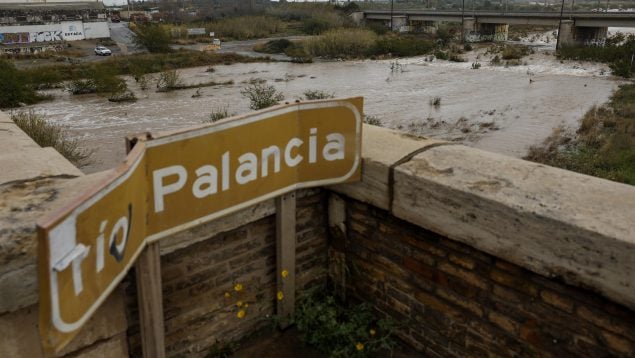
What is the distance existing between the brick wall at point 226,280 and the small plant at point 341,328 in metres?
0.21

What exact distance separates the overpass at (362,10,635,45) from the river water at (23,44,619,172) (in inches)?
391

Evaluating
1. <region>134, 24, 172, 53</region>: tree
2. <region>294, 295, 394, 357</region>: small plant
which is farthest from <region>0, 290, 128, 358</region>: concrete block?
<region>134, 24, 172, 53</region>: tree

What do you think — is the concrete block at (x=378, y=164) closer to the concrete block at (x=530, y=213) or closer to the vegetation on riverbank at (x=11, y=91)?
the concrete block at (x=530, y=213)

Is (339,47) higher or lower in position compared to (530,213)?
higher

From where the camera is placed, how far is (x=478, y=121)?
1620 cm

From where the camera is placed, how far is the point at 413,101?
776 inches

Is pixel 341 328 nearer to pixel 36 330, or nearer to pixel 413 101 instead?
pixel 36 330

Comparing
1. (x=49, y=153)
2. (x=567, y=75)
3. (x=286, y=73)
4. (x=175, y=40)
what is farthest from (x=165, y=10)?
(x=49, y=153)

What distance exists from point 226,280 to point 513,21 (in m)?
49.3

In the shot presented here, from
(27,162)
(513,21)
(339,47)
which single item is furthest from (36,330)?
(513,21)

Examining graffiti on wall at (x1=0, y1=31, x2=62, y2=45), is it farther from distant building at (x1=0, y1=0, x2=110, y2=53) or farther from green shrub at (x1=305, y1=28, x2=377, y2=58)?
green shrub at (x1=305, y1=28, x2=377, y2=58)

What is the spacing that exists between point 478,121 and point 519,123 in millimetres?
1224

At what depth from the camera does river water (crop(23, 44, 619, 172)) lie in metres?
14.6

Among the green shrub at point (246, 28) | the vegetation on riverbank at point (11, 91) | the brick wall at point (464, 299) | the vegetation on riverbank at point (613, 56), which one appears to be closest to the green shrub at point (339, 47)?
the vegetation on riverbank at point (613, 56)
